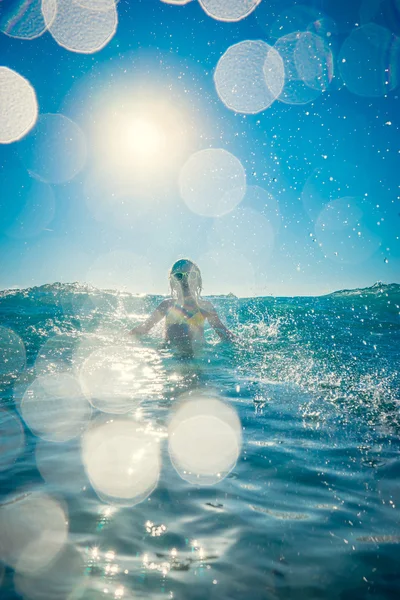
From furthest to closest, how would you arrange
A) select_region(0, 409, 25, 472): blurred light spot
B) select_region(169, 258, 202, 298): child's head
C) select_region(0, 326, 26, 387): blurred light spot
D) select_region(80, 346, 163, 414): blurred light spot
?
select_region(169, 258, 202, 298): child's head, select_region(0, 326, 26, 387): blurred light spot, select_region(80, 346, 163, 414): blurred light spot, select_region(0, 409, 25, 472): blurred light spot

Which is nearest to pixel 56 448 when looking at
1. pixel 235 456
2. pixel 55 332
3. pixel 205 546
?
pixel 235 456

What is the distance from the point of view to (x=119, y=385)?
5.52 m

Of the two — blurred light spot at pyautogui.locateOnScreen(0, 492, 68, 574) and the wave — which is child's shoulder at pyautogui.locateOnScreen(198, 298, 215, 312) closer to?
blurred light spot at pyautogui.locateOnScreen(0, 492, 68, 574)

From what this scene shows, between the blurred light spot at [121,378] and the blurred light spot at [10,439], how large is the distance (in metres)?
0.93

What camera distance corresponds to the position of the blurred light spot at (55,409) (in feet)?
11.0

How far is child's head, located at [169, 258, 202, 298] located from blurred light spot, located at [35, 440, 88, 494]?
5260mm

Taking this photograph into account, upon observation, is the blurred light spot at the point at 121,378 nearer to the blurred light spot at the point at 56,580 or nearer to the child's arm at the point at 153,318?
the child's arm at the point at 153,318

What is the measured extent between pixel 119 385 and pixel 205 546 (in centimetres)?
404

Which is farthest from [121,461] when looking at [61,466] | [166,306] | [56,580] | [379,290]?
[379,290]

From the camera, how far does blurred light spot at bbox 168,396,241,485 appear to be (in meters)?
2.53

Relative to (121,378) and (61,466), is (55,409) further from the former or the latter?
(121,378)

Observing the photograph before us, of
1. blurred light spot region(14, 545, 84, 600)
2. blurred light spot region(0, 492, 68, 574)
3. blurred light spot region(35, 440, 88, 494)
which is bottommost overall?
blurred light spot region(14, 545, 84, 600)

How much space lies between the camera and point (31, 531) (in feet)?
5.81

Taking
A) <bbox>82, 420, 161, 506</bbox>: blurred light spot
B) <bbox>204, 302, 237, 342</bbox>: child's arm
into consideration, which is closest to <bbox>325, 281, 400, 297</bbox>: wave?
<bbox>204, 302, 237, 342</bbox>: child's arm
